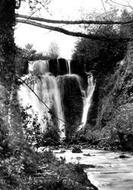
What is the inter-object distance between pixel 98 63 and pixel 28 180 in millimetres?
28309

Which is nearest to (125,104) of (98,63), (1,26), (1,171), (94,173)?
(98,63)

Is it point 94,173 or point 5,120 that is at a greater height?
point 5,120

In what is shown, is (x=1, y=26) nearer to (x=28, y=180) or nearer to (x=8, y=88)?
(x=8, y=88)

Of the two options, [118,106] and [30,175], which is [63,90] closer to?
[118,106]

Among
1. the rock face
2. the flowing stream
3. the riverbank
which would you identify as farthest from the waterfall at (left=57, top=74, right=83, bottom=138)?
the riverbank

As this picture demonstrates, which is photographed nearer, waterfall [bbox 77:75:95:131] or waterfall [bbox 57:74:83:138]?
waterfall [bbox 77:75:95:131]

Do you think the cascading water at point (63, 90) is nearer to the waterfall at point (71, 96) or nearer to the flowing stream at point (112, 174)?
the waterfall at point (71, 96)

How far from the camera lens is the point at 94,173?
12.0 meters

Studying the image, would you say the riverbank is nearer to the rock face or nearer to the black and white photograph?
the black and white photograph

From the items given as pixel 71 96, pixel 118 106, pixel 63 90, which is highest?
pixel 63 90

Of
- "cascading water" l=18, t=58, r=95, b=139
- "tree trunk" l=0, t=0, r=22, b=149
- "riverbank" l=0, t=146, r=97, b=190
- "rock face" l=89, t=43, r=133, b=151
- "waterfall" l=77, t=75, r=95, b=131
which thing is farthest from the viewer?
"cascading water" l=18, t=58, r=95, b=139

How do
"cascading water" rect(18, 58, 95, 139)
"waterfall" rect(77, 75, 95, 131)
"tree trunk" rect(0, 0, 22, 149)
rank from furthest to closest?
"cascading water" rect(18, 58, 95, 139) < "waterfall" rect(77, 75, 95, 131) < "tree trunk" rect(0, 0, 22, 149)

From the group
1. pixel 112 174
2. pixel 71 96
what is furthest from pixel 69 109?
pixel 112 174

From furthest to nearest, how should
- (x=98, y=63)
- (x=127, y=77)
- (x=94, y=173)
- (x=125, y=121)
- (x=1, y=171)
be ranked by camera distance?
(x=98, y=63)
(x=127, y=77)
(x=125, y=121)
(x=94, y=173)
(x=1, y=171)
